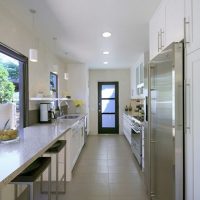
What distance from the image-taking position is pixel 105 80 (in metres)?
8.34

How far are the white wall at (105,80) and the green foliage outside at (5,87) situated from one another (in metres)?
5.27

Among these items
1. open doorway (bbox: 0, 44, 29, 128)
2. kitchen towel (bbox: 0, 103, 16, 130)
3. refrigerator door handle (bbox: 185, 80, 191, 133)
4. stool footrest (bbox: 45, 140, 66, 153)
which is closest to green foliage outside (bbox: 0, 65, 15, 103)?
open doorway (bbox: 0, 44, 29, 128)

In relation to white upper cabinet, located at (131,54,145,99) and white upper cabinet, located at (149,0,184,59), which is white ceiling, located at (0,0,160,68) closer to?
white upper cabinet, located at (149,0,184,59)

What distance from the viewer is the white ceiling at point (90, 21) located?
2.60 meters

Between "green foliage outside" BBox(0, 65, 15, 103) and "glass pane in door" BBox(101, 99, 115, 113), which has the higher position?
"green foliage outside" BBox(0, 65, 15, 103)

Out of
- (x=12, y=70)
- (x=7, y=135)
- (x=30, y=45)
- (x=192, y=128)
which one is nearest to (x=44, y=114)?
(x=12, y=70)

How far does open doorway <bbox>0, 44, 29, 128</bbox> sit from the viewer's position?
289cm

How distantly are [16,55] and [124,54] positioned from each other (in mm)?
3132

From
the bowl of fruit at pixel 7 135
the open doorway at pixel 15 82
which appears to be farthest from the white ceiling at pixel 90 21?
the bowl of fruit at pixel 7 135

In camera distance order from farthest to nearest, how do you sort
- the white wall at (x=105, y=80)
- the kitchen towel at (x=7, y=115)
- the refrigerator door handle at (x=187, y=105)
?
1. the white wall at (x=105, y=80)
2. the kitchen towel at (x=7, y=115)
3. the refrigerator door handle at (x=187, y=105)

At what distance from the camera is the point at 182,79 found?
1776 mm

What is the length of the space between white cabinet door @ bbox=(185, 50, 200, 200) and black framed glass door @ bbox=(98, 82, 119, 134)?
21.5 feet

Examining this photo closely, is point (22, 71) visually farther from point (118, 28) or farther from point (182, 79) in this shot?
point (182, 79)

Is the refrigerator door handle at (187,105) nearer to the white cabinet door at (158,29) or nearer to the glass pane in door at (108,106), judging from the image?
the white cabinet door at (158,29)
